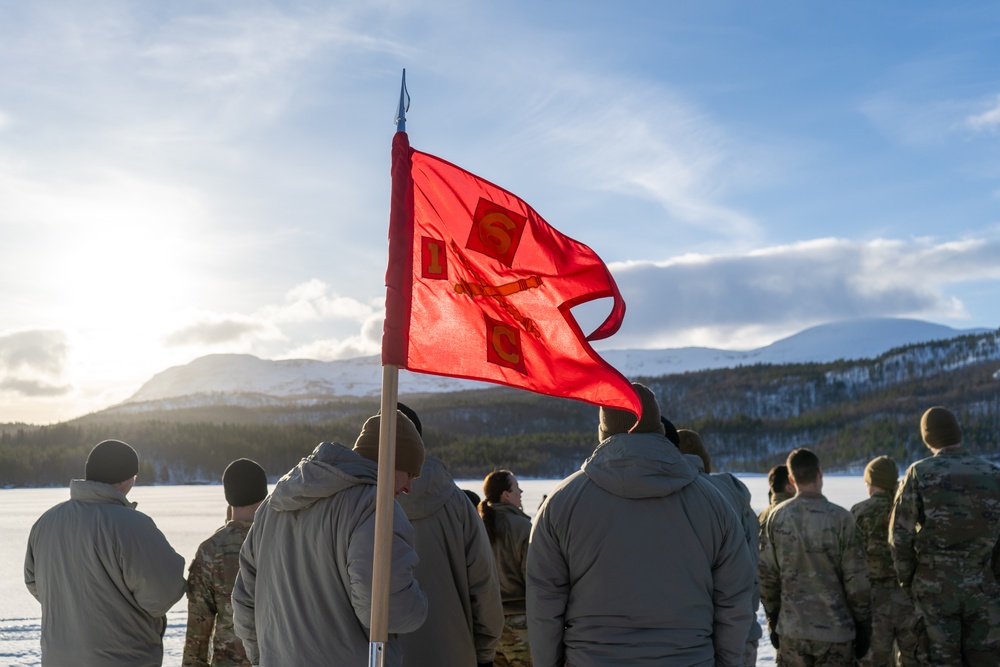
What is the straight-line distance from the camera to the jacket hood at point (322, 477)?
2746mm

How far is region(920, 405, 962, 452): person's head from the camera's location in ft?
16.6

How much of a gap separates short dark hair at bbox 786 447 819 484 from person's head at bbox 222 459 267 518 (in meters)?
2.73

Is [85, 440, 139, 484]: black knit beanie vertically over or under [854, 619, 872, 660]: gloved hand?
over

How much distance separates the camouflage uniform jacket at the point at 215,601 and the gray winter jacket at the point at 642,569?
1.62 metres

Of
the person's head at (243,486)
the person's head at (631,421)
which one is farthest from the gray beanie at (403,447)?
the person's head at (243,486)

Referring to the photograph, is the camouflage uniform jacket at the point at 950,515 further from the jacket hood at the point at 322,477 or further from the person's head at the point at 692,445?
the jacket hood at the point at 322,477

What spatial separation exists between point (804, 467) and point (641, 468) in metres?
2.24

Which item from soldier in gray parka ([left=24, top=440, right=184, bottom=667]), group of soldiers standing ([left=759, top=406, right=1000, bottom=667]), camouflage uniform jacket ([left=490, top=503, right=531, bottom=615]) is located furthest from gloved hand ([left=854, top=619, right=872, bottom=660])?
soldier in gray parka ([left=24, top=440, right=184, bottom=667])

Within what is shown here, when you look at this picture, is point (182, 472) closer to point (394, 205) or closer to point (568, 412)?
point (568, 412)

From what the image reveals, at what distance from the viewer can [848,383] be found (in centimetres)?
11931

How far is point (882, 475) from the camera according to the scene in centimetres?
590

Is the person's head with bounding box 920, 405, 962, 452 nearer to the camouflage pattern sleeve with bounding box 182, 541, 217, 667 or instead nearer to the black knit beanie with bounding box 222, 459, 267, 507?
the black knit beanie with bounding box 222, 459, 267, 507

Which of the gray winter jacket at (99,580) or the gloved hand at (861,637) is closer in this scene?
the gray winter jacket at (99,580)

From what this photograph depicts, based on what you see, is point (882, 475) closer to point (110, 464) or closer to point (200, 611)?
point (200, 611)
